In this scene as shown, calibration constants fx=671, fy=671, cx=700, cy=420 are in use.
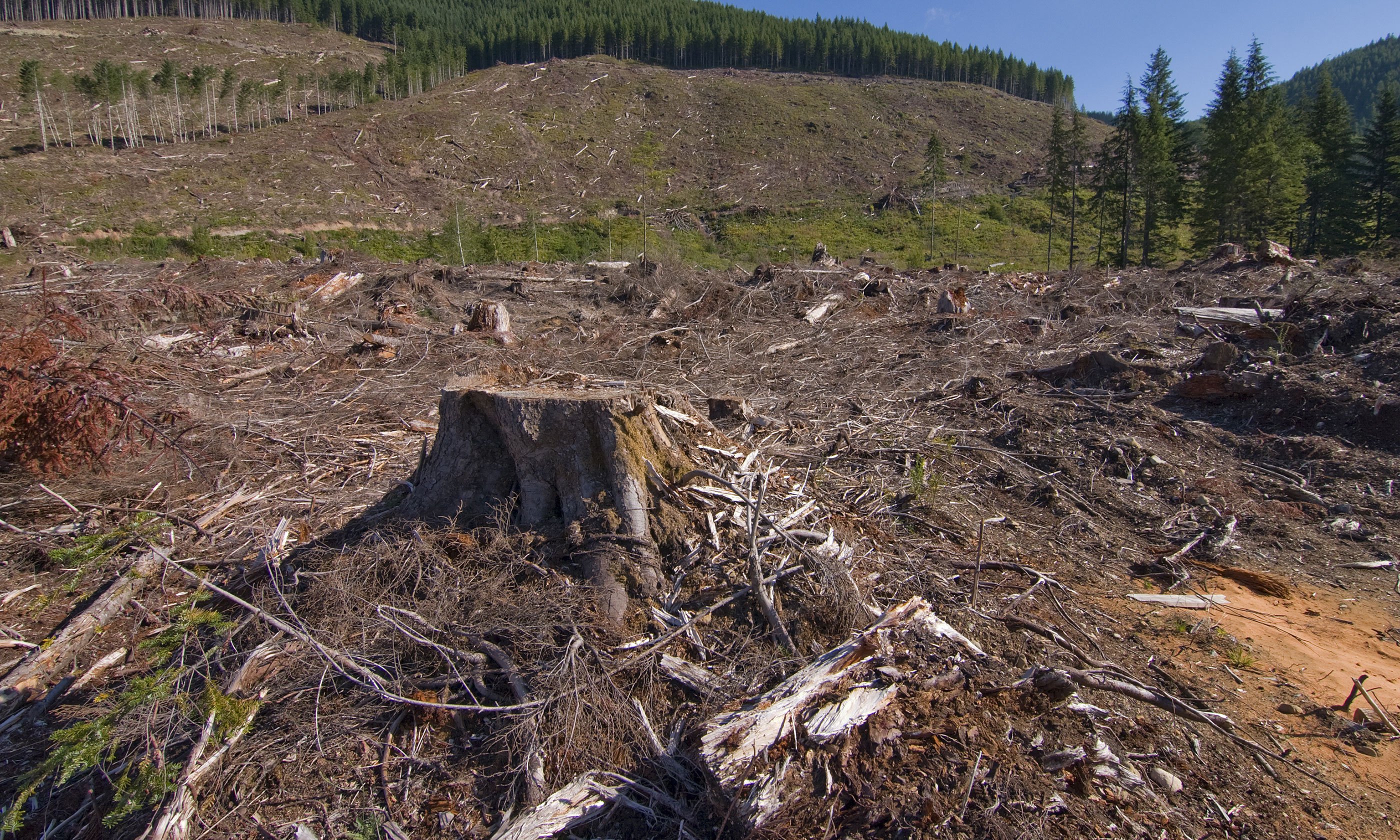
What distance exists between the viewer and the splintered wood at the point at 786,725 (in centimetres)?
219

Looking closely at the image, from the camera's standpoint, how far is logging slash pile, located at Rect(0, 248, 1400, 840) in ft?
7.68

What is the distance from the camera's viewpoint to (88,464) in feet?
15.3

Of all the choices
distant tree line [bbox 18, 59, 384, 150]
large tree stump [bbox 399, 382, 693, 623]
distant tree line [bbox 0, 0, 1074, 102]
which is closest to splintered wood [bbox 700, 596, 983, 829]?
large tree stump [bbox 399, 382, 693, 623]

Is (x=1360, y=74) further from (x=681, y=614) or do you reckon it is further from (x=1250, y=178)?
(x=681, y=614)

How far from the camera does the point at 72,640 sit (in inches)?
127

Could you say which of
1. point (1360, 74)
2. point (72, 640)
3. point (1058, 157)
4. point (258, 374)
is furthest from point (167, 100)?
point (1360, 74)

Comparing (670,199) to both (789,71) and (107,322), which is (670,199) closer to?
(107,322)

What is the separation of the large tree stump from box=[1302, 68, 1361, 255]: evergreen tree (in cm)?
3432

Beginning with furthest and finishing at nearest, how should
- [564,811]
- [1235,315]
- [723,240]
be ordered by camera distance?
[723,240] → [1235,315] → [564,811]

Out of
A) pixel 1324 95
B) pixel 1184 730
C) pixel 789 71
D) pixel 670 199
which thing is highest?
pixel 789 71

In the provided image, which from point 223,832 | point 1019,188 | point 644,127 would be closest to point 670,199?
point 644,127

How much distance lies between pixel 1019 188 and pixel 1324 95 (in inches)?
597

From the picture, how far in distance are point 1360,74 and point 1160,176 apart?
479ft

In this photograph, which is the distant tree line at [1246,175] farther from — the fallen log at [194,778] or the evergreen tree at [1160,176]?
the fallen log at [194,778]
